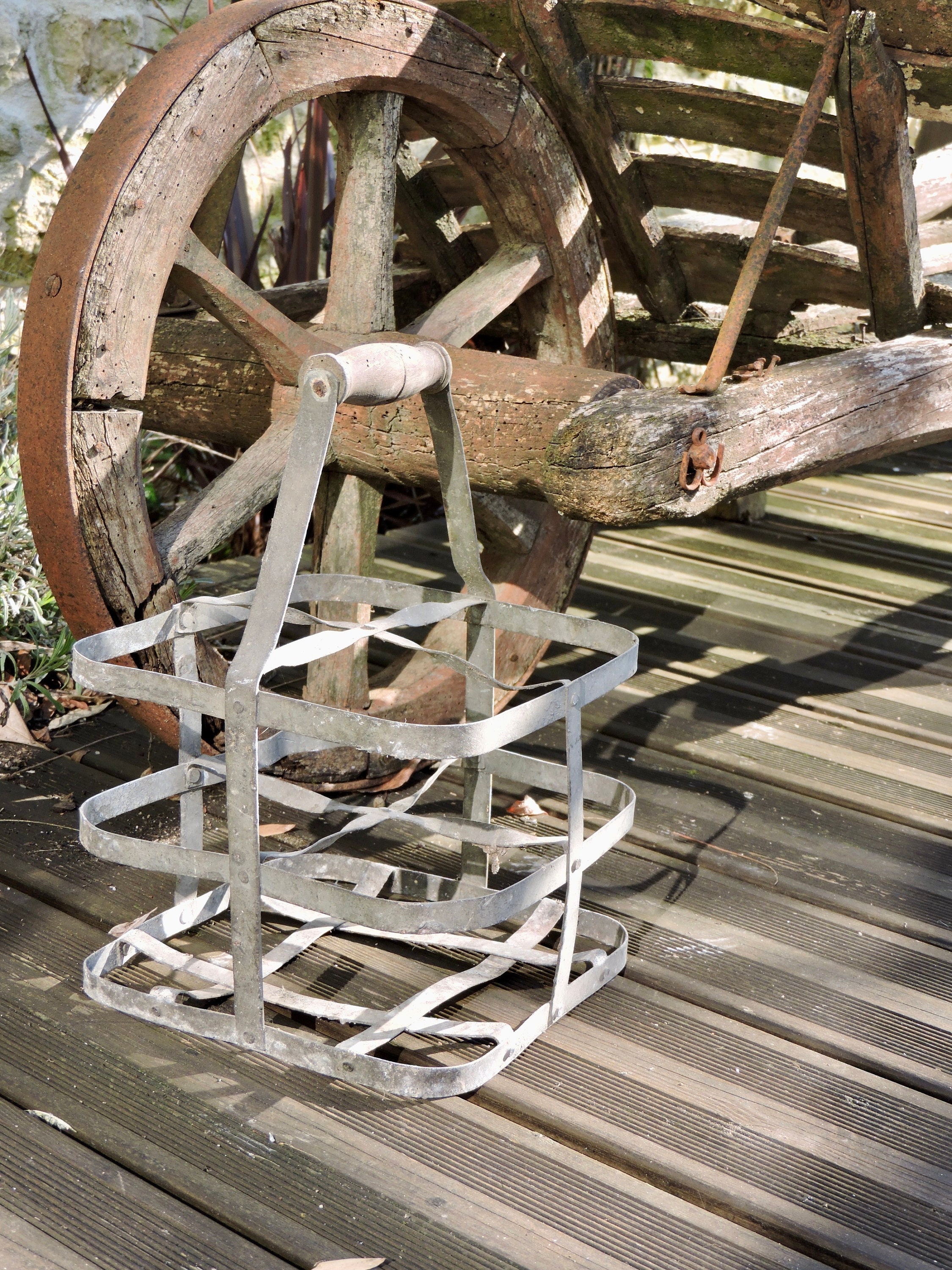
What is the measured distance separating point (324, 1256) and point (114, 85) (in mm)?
3040

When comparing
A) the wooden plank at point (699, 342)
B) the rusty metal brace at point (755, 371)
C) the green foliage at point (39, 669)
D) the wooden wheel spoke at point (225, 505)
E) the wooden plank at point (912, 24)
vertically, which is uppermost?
the wooden plank at point (912, 24)

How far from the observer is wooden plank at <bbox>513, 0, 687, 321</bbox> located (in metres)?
2.10

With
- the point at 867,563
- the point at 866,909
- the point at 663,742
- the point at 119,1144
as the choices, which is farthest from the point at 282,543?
the point at 867,563

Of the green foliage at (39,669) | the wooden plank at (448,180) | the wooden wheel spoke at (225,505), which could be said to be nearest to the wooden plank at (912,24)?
the wooden plank at (448,180)

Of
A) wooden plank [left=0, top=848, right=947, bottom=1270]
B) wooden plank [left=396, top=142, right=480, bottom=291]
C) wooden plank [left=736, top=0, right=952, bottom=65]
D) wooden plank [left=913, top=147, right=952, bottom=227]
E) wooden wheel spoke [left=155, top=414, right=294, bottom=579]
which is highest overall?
wooden plank [left=736, top=0, right=952, bottom=65]

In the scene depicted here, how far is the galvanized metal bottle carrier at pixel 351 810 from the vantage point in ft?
3.99

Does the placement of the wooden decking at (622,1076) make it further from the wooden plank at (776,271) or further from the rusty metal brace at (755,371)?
the wooden plank at (776,271)

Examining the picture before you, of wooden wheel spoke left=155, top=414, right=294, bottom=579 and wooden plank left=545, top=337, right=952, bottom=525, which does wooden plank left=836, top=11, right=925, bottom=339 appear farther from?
wooden wheel spoke left=155, top=414, right=294, bottom=579

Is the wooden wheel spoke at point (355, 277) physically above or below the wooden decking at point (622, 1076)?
above

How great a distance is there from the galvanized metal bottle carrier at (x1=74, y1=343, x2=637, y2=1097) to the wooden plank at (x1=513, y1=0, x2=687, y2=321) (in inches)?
38.4

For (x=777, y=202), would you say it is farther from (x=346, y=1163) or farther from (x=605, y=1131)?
(x=346, y=1163)

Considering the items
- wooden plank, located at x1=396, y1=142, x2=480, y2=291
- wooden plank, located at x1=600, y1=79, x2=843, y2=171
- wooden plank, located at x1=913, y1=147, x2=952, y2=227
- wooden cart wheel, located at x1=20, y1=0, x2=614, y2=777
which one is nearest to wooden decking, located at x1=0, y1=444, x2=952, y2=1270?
wooden cart wheel, located at x1=20, y1=0, x2=614, y2=777

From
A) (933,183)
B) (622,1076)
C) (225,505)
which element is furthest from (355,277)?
(933,183)

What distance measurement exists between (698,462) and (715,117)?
0.90 metres
